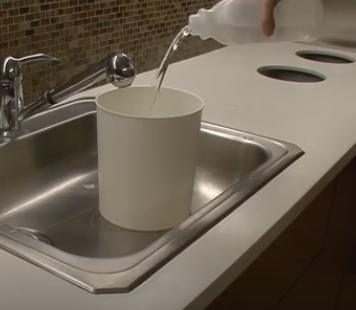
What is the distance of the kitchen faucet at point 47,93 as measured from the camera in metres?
0.97

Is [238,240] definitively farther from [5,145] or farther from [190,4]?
[190,4]

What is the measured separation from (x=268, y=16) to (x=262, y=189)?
33 cm

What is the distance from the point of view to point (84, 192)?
112 cm

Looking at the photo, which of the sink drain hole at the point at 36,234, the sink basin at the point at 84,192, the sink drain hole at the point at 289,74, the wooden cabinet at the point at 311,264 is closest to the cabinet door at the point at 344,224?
the wooden cabinet at the point at 311,264

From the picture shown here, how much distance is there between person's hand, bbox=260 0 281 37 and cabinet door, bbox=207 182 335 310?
311mm

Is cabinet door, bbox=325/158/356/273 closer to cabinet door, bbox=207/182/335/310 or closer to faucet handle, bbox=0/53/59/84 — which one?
cabinet door, bbox=207/182/335/310

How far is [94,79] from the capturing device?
1.03 m

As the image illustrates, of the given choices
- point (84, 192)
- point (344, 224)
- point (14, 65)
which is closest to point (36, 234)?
point (84, 192)

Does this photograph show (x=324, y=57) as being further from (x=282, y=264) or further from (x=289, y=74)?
(x=282, y=264)

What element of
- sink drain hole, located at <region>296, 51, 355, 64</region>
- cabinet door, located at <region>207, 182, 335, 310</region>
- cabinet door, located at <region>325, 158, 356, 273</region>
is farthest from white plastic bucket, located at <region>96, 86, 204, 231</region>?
sink drain hole, located at <region>296, 51, 355, 64</region>

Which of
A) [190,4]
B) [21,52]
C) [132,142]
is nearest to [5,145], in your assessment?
[21,52]

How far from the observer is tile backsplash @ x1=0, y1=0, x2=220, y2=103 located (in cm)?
109

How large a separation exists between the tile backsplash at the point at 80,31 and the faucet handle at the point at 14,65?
109 mm

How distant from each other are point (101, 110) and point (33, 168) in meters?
0.29
